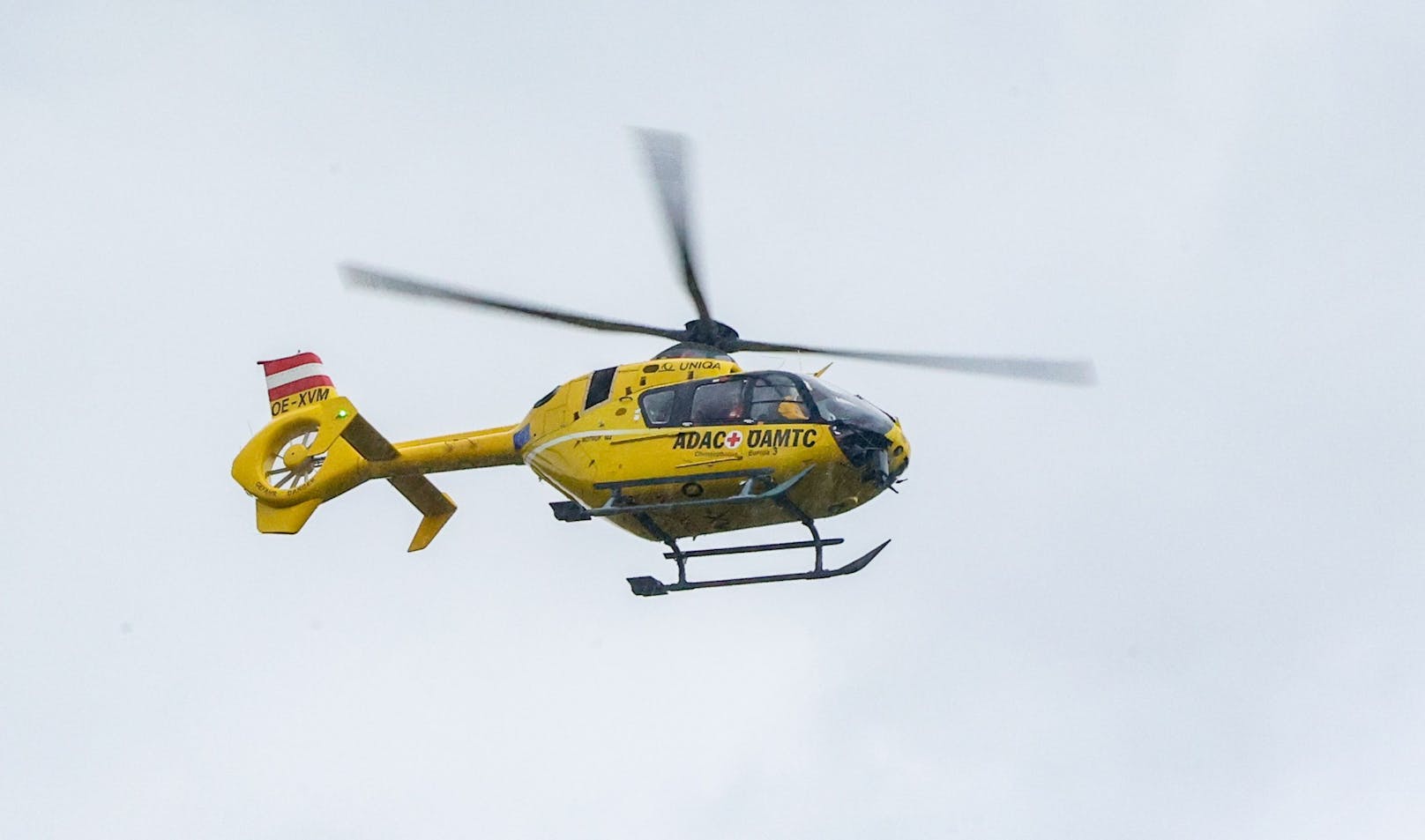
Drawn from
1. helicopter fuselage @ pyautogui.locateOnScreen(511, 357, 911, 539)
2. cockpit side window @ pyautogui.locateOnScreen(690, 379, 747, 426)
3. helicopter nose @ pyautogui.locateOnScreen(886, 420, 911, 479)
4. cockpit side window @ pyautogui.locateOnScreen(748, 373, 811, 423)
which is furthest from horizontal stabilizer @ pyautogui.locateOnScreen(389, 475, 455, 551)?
helicopter nose @ pyautogui.locateOnScreen(886, 420, 911, 479)

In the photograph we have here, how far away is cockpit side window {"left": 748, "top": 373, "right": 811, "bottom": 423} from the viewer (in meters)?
20.2

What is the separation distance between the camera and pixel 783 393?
2038cm

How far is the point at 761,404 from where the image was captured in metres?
20.4

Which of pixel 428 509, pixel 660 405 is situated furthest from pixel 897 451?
pixel 428 509

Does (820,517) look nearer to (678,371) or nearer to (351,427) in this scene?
(678,371)

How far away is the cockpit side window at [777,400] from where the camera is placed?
2019cm

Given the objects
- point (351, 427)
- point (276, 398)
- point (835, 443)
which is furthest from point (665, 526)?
point (276, 398)

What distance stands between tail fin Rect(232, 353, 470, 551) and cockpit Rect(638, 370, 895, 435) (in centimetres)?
271

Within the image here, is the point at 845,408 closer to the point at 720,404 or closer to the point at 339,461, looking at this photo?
the point at 720,404

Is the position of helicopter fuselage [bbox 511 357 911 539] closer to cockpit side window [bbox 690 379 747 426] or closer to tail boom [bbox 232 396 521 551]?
cockpit side window [bbox 690 379 747 426]

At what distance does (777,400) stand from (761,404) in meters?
0.17

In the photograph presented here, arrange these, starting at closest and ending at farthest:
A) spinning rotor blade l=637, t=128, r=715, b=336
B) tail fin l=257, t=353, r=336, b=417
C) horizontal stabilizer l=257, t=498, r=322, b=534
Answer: spinning rotor blade l=637, t=128, r=715, b=336, horizontal stabilizer l=257, t=498, r=322, b=534, tail fin l=257, t=353, r=336, b=417

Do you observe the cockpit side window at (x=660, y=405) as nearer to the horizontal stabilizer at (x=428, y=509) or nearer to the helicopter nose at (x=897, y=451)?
the helicopter nose at (x=897, y=451)

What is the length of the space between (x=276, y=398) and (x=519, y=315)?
4.99 m
